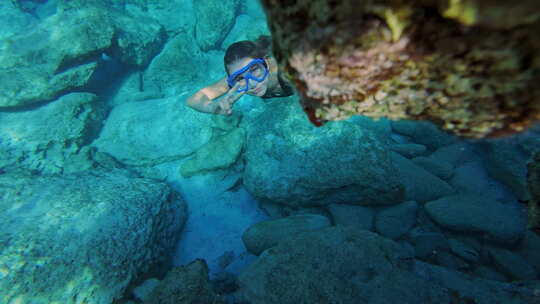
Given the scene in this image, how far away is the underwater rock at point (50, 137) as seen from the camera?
5.36 meters

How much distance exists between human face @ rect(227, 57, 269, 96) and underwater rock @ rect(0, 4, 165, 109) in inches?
210

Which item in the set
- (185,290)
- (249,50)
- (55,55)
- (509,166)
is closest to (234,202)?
(185,290)

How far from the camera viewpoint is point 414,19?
684mm

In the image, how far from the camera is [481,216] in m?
3.15

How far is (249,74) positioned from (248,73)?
1 centimetres

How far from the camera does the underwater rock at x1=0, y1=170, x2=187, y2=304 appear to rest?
2922 millimetres

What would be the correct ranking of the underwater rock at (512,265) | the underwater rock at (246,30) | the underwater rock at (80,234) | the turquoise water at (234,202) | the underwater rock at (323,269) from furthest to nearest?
1. the underwater rock at (246,30)
2. the underwater rock at (80,234)
3. the underwater rock at (512,265)
4. the turquoise water at (234,202)
5. the underwater rock at (323,269)

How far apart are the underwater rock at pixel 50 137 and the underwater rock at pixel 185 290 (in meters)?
3.99

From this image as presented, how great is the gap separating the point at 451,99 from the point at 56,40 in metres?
8.05

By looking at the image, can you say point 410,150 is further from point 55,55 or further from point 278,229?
point 55,55

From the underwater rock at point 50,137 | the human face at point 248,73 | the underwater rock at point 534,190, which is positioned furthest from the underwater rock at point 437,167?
the underwater rock at point 50,137

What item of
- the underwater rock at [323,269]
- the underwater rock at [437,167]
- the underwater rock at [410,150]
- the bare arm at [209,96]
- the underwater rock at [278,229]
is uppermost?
the bare arm at [209,96]

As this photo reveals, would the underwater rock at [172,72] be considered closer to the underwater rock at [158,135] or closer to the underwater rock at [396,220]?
the underwater rock at [158,135]

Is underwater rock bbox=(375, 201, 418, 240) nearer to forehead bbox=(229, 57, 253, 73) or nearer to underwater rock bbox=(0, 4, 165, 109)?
forehead bbox=(229, 57, 253, 73)
